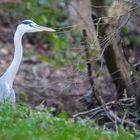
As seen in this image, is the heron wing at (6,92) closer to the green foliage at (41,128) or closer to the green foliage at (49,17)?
the green foliage at (41,128)

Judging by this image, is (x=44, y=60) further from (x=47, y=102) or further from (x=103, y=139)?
(x=103, y=139)

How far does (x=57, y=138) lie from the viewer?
24.9 ft

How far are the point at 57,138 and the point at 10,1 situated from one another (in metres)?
14.6

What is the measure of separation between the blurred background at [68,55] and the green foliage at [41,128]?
238 cm

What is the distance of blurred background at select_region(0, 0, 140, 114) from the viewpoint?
1323cm

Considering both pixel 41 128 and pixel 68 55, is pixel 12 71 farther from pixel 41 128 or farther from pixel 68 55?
pixel 68 55

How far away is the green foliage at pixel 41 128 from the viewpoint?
757 cm

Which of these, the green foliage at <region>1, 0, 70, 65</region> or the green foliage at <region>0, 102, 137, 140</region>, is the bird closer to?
the green foliage at <region>0, 102, 137, 140</region>

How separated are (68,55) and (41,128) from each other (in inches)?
486

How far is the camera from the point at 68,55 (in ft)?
67.0

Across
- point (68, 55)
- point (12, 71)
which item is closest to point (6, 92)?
point (12, 71)

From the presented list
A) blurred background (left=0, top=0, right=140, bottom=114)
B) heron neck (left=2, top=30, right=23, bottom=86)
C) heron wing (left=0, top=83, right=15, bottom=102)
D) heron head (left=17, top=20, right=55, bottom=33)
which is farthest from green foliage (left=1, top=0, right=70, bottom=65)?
heron wing (left=0, top=83, right=15, bottom=102)

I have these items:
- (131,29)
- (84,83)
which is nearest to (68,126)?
(84,83)

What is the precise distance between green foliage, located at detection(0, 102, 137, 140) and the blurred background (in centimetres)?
238
